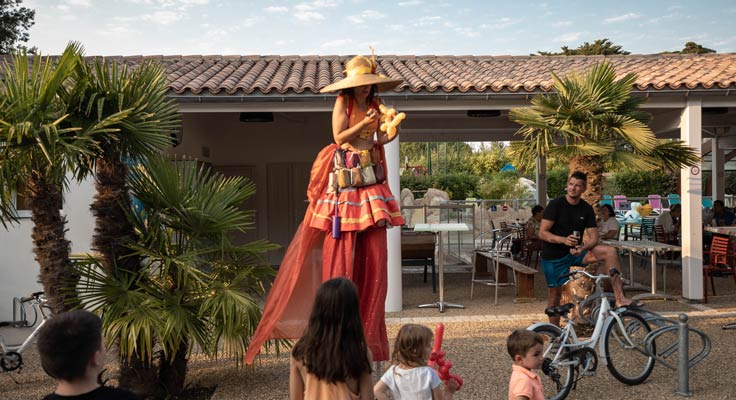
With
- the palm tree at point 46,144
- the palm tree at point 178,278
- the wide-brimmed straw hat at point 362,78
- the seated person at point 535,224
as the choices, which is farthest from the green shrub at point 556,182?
the palm tree at point 46,144

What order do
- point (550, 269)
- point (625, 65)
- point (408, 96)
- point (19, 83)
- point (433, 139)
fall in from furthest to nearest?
point (433, 139) < point (625, 65) < point (408, 96) < point (550, 269) < point (19, 83)

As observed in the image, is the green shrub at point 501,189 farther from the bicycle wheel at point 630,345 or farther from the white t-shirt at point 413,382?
the white t-shirt at point 413,382

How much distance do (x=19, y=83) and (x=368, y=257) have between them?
2.66 metres

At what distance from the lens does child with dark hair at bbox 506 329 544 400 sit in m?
3.55

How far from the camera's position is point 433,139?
16.7 metres

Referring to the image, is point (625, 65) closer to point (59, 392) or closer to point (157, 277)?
point (157, 277)

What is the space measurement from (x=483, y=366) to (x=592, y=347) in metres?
1.31

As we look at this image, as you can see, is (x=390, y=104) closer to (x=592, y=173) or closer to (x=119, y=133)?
(x=592, y=173)

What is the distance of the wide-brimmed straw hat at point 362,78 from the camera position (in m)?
4.54

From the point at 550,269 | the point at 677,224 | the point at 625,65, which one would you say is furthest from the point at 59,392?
the point at 677,224

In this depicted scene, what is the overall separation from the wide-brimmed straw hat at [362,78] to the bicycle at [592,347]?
1.98m

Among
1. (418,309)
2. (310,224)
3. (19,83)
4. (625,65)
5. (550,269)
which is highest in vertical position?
(625,65)

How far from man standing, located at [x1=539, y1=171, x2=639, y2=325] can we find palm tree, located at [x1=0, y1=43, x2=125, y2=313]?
3999mm

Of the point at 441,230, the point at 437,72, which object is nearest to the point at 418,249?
the point at 441,230
